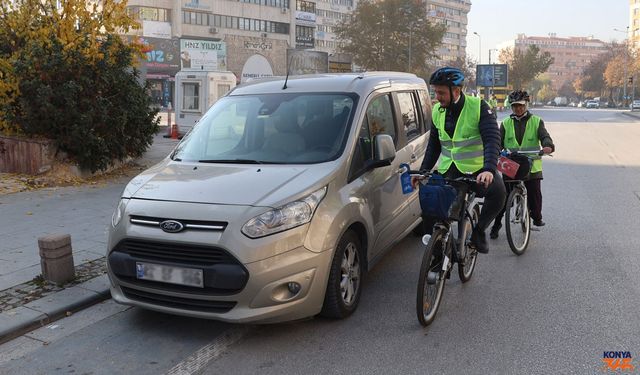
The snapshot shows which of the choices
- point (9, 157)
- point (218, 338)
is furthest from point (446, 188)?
point (9, 157)

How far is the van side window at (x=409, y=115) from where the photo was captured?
5.86 metres

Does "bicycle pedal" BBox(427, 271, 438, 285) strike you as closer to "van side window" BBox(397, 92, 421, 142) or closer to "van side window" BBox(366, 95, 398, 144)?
"van side window" BBox(366, 95, 398, 144)

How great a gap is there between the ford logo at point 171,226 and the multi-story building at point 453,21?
416 ft

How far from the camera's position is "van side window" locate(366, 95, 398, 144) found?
5.03m

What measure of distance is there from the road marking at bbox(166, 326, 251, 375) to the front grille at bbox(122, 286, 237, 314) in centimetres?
30

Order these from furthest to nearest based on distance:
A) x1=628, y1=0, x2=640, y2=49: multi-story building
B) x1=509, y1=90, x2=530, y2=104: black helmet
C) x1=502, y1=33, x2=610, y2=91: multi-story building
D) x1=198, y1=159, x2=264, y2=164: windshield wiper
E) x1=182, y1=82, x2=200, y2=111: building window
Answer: x1=502, y1=33, x2=610, y2=91: multi-story building → x1=628, y1=0, x2=640, y2=49: multi-story building → x1=182, y1=82, x2=200, y2=111: building window → x1=509, y1=90, x2=530, y2=104: black helmet → x1=198, y1=159, x2=264, y2=164: windshield wiper

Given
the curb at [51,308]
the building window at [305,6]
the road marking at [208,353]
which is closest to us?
the road marking at [208,353]

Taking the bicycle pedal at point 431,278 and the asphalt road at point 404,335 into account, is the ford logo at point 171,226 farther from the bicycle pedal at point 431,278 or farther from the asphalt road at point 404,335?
the bicycle pedal at point 431,278

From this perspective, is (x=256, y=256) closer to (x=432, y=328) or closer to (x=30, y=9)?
(x=432, y=328)

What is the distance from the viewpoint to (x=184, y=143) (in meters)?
5.20

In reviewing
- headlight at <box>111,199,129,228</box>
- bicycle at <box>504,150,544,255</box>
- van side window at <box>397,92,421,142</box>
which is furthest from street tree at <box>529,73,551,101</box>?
headlight at <box>111,199,129,228</box>

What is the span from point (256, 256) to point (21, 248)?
3.75 meters

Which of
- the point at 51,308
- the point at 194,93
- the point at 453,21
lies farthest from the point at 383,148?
the point at 453,21

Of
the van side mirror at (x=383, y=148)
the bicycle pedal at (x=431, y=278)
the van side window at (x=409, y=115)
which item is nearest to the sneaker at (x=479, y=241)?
the bicycle pedal at (x=431, y=278)
